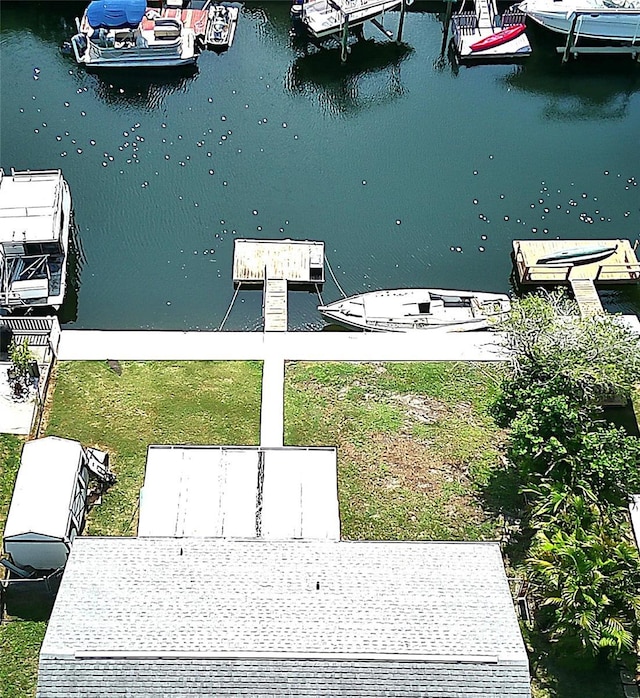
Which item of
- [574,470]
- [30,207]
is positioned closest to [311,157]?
[30,207]

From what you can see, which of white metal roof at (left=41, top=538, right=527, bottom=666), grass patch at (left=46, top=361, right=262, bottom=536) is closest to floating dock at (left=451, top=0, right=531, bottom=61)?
grass patch at (left=46, top=361, right=262, bottom=536)

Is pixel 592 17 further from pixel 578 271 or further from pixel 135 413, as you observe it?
pixel 135 413

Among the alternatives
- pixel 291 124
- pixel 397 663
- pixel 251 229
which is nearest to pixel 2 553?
pixel 397 663

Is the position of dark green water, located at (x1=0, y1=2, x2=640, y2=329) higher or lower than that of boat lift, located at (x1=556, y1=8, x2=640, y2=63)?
lower

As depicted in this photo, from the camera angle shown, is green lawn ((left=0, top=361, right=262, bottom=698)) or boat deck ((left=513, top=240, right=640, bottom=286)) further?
boat deck ((left=513, top=240, right=640, bottom=286))

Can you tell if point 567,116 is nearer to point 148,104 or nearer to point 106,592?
point 148,104

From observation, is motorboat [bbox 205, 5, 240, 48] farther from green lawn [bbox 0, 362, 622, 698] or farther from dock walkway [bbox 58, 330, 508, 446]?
green lawn [bbox 0, 362, 622, 698]

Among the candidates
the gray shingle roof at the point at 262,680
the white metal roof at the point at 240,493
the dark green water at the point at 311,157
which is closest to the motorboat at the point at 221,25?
the dark green water at the point at 311,157
